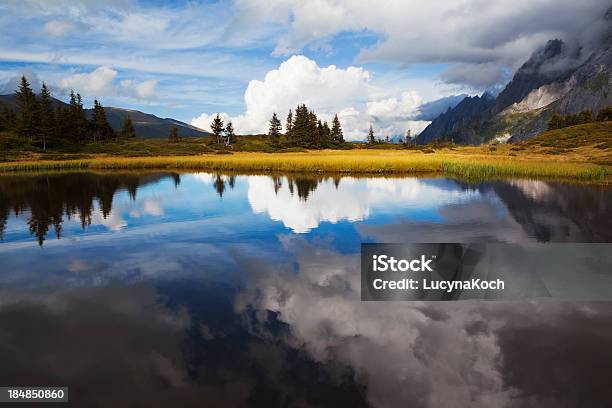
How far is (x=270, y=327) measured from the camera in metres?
11.0

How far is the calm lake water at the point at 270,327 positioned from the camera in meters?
8.27

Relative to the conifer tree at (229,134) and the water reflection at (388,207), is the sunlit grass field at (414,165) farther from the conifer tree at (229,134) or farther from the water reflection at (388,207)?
the conifer tree at (229,134)

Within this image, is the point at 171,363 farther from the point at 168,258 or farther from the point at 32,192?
the point at 32,192

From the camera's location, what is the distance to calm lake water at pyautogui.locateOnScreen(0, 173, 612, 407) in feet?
27.1

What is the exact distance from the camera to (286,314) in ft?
39.0

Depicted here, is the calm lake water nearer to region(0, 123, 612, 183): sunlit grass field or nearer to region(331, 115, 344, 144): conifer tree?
region(0, 123, 612, 183): sunlit grass field

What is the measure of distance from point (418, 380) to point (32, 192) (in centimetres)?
4680

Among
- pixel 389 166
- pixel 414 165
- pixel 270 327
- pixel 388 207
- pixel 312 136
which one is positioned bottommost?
pixel 270 327

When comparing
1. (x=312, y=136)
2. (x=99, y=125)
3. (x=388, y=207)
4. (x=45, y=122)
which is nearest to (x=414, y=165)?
(x=388, y=207)

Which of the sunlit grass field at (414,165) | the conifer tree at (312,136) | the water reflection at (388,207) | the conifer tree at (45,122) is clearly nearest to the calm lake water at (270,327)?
the water reflection at (388,207)

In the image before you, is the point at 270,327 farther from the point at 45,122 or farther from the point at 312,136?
the point at 312,136

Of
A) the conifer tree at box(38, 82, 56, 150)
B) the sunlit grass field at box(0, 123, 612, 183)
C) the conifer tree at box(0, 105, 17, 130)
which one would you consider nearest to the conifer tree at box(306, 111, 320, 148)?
the sunlit grass field at box(0, 123, 612, 183)

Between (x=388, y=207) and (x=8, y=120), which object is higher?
(x=8, y=120)

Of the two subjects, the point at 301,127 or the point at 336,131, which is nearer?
the point at 301,127
